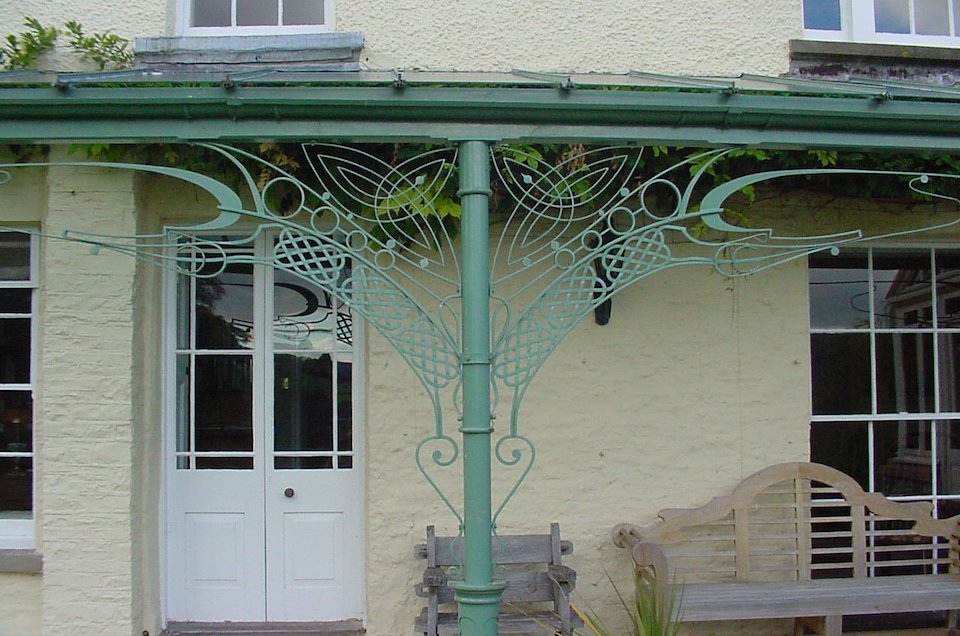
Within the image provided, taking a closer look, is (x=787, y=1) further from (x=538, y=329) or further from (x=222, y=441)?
(x=222, y=441)

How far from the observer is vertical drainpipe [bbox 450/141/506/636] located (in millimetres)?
3357

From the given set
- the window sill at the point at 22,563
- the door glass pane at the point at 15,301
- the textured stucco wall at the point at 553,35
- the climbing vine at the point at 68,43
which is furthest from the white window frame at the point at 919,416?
the door glass pane at the point at 15,301

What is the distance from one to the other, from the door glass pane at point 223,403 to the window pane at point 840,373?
10.8 feet

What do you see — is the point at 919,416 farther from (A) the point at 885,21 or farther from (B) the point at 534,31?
(B) the point at 534,31

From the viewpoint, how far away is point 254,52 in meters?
5.02

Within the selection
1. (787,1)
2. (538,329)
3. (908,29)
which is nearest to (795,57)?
(787,1)

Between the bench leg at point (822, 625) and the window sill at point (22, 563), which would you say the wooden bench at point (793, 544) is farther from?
the window sill at point (22, 563)

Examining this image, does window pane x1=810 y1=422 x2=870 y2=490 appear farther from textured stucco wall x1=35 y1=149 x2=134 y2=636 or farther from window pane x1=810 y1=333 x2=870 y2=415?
textured stucco wall x1=35 y1=149 x2=134 y2=636

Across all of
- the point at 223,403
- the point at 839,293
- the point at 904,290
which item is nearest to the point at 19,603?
the point at 223,403

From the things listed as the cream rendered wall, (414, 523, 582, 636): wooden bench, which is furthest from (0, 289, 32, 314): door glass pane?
(414, 523, 582, 636): wooden bench

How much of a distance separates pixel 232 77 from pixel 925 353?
4.27m

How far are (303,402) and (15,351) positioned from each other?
1.61 meters

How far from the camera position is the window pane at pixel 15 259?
4996 mm

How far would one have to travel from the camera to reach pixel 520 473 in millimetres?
4945
